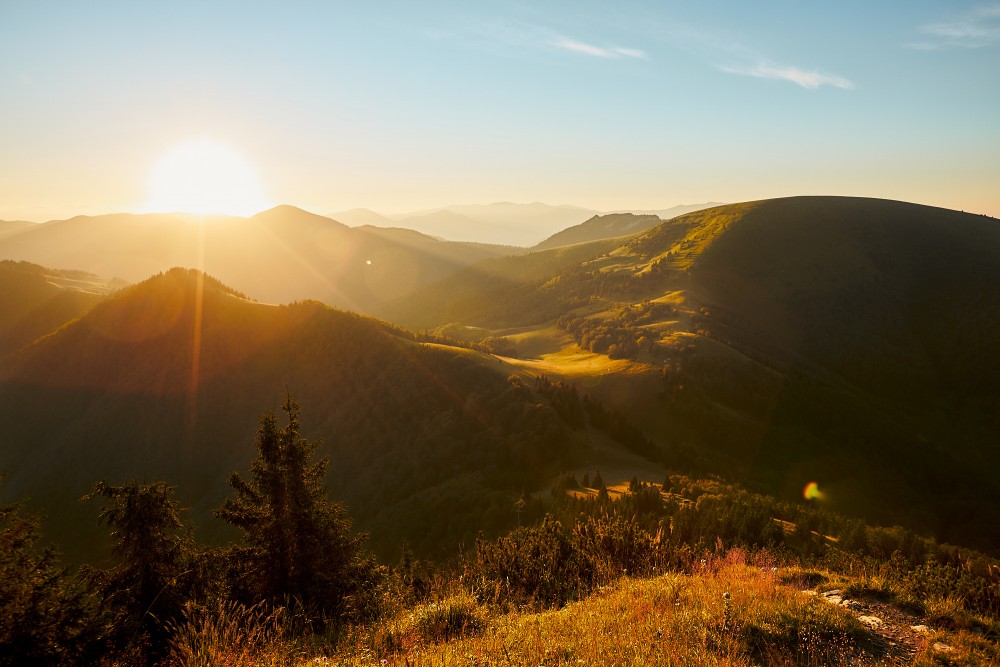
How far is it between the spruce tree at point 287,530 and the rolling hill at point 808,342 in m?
45.9

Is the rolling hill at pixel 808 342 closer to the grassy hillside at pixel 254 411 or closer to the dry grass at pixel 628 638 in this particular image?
the grassy hillside at pixel 254 411

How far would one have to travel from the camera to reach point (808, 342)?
115562mm

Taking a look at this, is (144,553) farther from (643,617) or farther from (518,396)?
(518,396)

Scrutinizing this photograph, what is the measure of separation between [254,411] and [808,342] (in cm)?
12215

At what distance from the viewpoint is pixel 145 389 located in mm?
73938

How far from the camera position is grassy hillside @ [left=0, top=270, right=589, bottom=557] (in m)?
47.2

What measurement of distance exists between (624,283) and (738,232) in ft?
155

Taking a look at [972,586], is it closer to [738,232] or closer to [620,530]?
[620,530]

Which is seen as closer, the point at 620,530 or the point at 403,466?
the point at 620,530

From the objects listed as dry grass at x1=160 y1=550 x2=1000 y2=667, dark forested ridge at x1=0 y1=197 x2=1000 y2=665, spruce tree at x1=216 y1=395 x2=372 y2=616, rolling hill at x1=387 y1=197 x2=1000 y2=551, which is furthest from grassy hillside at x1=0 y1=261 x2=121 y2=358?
dry grass at x1=160 y1=550 x2=1000 y2=667

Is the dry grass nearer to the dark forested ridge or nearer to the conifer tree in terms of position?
the dark forested ridge

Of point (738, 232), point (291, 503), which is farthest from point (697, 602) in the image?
point (738, 232)

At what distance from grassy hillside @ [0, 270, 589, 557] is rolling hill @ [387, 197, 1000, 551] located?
2003 centimetres

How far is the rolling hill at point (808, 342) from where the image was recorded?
203 feet
